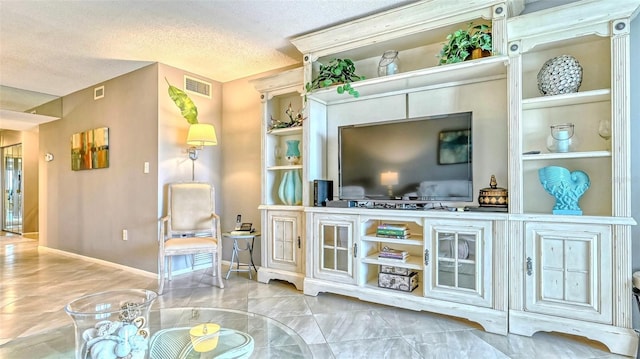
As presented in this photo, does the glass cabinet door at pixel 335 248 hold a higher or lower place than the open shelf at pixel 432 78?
lower

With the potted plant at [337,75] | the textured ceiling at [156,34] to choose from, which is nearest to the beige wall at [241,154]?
the textured ceiling at [156,34]

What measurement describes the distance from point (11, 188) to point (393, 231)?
8.87 meters

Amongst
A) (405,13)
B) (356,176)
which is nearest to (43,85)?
(356,176)

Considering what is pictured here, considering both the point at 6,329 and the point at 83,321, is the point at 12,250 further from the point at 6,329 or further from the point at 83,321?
the point at 83,321

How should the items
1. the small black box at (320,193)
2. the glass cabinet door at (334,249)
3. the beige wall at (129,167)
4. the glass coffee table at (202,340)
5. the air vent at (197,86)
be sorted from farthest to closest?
the air vent at (197,86), the beige wall at (129,167), the small black box at (320,193), the glass cabinet door at (334,249), the glass coffee table at (202,340)

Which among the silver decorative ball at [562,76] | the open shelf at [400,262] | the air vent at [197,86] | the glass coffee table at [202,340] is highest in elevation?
the air vent at [197,86]

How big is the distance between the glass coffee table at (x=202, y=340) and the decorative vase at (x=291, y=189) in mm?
1667

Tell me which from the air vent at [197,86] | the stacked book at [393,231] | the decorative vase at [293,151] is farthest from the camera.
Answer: the air vent at [197,86]

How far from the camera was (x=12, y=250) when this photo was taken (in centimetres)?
534

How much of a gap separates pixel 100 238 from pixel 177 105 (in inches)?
83.4

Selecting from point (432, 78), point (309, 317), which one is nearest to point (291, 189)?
point (309, 317)

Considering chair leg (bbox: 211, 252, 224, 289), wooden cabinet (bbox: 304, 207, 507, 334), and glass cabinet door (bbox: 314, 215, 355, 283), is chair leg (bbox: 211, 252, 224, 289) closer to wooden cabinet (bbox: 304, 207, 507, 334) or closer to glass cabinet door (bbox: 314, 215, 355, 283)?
wooden cabinet (bbox: 304, 207, 507, 334)

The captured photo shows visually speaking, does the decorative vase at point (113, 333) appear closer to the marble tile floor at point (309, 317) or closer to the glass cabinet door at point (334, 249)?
the marble tile floor at point (309, 317)

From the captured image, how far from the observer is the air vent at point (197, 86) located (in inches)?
157
